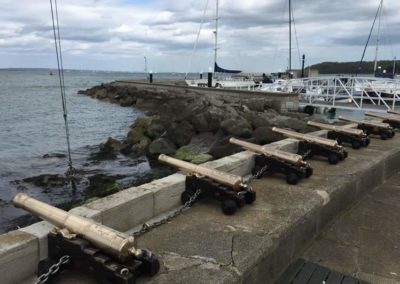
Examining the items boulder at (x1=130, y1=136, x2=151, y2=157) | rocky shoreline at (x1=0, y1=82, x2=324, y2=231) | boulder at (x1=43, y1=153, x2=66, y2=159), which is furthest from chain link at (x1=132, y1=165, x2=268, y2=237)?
boulder at (x1=43, y1=153, x2=66, y2=159)

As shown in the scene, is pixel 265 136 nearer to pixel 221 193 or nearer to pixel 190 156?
pixel 190 156

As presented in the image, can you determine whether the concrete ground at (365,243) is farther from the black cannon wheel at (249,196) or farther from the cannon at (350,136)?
the cannon at (350,136)

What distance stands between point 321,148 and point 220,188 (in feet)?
9.63

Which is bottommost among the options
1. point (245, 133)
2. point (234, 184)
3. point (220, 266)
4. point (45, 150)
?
point (45, 150)

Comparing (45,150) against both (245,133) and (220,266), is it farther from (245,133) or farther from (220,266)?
(220,266)

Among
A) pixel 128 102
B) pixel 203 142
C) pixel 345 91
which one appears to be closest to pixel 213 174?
pixel 203 142

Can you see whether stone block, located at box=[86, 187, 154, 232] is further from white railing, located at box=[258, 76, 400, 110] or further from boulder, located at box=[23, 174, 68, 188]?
white railing, located at box=[258, 76, 400, 110]

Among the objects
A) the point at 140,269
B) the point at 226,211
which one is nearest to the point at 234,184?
the point at 226,211

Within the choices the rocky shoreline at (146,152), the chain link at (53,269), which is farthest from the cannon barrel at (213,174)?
the rocky shoreline at (146,152)

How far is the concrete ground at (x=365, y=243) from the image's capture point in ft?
14.0

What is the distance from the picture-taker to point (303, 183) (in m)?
5.76

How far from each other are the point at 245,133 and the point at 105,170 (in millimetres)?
4896

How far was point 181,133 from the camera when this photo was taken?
55.3 feet

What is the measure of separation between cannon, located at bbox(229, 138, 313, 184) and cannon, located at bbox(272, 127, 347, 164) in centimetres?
107
